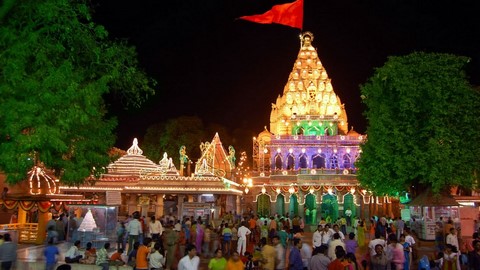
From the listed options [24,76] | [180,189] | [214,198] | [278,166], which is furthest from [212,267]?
[278,166]

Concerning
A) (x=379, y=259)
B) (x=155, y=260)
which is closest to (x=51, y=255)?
(x=155, y=260)

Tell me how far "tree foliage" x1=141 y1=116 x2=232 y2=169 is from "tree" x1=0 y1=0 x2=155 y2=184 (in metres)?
43.5

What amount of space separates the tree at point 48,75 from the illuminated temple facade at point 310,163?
3210 centimetres

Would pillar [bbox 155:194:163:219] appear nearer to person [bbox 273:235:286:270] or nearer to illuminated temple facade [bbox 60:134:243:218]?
illuminated temple facade [bbox 60:134:243:218]

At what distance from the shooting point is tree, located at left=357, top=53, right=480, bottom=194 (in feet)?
82.4

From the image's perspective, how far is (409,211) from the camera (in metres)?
34.2

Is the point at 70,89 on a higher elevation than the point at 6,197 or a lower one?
higher

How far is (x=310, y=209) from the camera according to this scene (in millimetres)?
47531

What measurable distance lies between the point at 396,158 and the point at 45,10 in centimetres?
2022

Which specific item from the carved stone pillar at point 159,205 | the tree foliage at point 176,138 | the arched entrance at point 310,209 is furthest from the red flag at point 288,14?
the tree foliage at point 176,138

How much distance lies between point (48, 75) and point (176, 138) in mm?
46093

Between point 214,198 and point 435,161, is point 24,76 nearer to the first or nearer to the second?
point 435,161

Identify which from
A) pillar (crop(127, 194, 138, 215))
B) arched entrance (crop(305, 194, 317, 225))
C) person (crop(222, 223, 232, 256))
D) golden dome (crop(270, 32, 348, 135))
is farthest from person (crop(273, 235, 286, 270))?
golden dome (crop(270, 32, 348, 135))

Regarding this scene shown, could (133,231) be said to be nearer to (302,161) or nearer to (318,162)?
(302,161)
